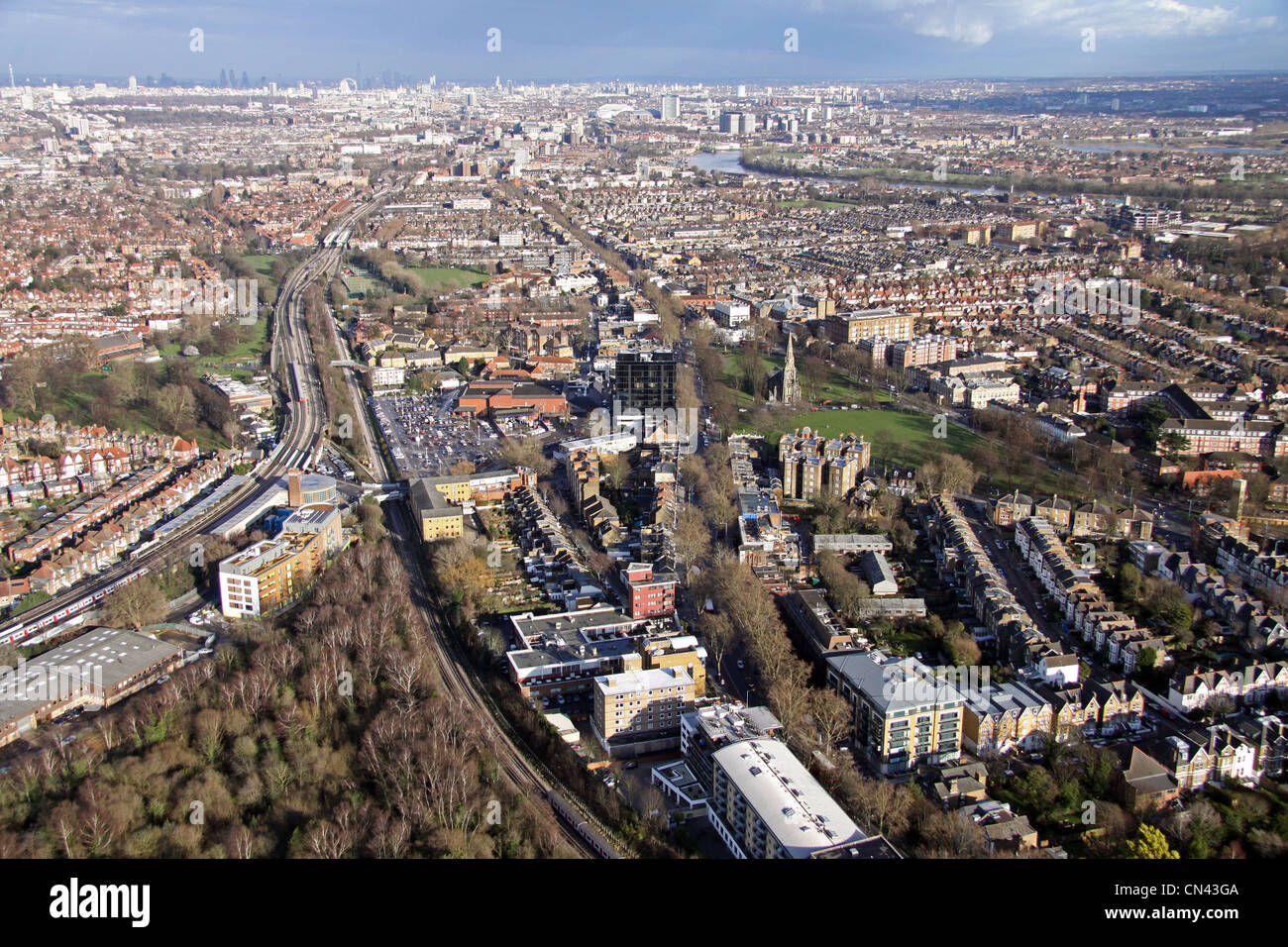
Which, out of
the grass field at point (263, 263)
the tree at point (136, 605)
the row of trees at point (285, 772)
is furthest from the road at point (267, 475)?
the row of trees at point (285, 772)

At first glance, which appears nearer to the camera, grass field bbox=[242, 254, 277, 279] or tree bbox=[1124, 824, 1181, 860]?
tree bbox=[1124, 824, 1181, 860]

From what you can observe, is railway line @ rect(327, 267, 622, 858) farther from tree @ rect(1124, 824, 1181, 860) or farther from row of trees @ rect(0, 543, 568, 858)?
tree @ rect(1124, 824, 1181, 860)

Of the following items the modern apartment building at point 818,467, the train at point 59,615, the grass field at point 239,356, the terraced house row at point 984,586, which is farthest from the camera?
the grass field at point 239,356

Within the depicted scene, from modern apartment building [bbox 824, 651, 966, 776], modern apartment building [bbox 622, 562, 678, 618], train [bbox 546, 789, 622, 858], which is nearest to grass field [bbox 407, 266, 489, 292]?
modern apartment building [bbox 622, 562, 678, 618]

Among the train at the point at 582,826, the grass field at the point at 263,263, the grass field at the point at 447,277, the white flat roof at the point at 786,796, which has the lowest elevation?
the train at the point at 582,826

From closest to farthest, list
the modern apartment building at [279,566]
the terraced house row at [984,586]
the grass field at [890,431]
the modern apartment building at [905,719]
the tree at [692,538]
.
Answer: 1. the modern apartment building at [905,719]
2. the terraced house row at [984,586]
3. the modern apartment building at [279,566]
4. the tree at [692,538]
5. the grass field at [890,431]

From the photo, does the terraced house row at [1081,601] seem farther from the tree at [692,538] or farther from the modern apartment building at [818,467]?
the tree at [692,538]
